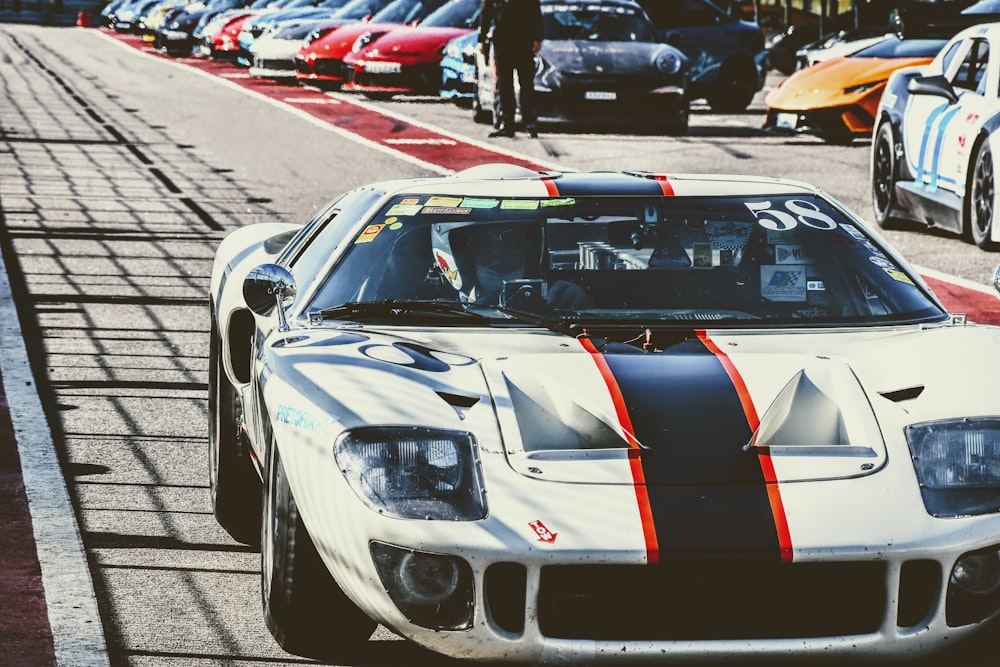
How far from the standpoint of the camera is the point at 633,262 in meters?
5.38

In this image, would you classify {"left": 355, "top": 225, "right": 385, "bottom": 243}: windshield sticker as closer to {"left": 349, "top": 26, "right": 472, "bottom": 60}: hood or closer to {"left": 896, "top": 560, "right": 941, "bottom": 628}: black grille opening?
{"left": 896, "top": 560, "right": 941, "bottom": 628}: black grille opening

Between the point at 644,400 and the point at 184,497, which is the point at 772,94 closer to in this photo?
the point at 184,497

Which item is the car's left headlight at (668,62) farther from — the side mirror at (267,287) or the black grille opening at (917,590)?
the black grille opening at (917,590)

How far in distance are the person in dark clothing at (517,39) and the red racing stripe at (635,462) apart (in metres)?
14.6

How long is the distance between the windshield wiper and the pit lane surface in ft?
2.70

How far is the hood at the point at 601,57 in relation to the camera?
19.1 meters

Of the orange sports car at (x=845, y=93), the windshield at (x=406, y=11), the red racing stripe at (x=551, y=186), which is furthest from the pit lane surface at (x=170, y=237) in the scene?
the windshield at (x=406, y=11)

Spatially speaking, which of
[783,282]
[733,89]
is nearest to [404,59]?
[733,89]

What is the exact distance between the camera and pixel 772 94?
1902cm

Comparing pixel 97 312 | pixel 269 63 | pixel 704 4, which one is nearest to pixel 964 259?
pixel 97 312

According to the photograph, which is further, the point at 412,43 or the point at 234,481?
the point at 412,43

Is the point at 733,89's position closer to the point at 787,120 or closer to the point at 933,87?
the point at 787,120

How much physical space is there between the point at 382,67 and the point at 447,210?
797 inches

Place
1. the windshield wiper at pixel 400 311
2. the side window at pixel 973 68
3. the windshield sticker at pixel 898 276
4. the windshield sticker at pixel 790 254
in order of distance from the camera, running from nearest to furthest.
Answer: the windshield wiper at pixel 400 311, the windshield sticker at pixel 898 276, the windshield sticker at pixel 790 254, the side window at pixel 973 68
